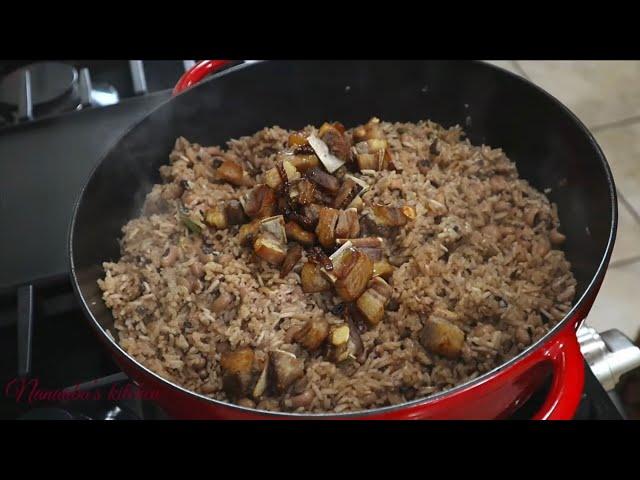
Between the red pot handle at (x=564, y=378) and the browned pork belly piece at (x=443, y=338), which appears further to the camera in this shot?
the browned pork belly piece at (x=443, y=338)

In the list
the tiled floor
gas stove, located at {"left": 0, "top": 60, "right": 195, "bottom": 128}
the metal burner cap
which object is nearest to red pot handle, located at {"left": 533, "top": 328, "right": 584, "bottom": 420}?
the tiled floor

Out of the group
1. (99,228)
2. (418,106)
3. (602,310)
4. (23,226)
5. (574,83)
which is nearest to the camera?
(99,228)

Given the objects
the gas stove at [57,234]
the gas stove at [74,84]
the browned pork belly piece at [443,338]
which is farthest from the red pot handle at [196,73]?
the browned pork belly piece at [443,338]

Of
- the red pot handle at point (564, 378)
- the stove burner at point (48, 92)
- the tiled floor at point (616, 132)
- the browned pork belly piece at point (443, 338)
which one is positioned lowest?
the tiled floor at point (616, 132)

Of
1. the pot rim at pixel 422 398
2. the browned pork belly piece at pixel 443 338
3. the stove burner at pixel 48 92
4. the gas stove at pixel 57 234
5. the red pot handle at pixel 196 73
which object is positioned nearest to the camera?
the pot rim at pixel 422 398

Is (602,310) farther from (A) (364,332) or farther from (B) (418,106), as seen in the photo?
(A) (364,332)

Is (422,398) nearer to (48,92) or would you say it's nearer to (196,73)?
(196,73)

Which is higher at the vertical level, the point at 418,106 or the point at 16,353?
the point at 418,106

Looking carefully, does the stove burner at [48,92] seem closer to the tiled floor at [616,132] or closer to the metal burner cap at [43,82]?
the metal burner cap at [43,82]
